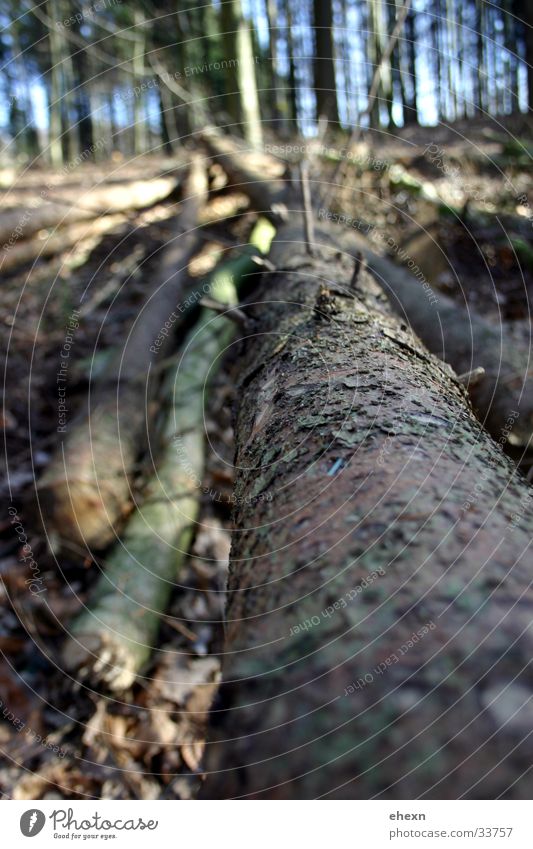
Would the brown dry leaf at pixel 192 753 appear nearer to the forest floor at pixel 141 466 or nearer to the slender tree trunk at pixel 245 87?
the forest floor at pixel 141 466

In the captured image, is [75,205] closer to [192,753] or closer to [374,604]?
[192,753]

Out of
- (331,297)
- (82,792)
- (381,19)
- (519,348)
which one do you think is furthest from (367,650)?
(381,19)

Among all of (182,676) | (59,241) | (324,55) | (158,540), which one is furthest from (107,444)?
(324,55)

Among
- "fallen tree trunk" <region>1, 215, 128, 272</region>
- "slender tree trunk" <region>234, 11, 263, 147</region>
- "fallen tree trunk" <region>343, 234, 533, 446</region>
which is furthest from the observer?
"slender tree trunk" <region>234, 11, 263, 147</region>

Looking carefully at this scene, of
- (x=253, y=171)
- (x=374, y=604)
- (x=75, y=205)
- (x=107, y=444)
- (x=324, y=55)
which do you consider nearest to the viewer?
(x=374, y=604)

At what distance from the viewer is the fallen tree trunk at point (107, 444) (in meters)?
2.78

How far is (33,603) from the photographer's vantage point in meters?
2.60

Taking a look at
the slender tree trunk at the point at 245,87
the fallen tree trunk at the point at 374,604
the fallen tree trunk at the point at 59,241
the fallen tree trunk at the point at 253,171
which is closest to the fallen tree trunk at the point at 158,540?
the fallen tree trunk at the point at 253,171

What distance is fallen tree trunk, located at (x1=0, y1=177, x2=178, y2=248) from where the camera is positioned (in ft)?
13.1

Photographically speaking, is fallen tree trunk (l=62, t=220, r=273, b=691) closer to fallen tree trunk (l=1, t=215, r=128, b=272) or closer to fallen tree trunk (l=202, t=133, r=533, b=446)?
fallen tree trunk (l=202, t=133, r=533, b=446)

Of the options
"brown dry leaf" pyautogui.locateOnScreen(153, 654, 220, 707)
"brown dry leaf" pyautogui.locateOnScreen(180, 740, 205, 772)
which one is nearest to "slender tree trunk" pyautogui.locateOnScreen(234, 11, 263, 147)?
"brown dry leaf" pyautogui.locateOnScreen(153, 654, 220, 707)

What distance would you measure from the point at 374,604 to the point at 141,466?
2595mm

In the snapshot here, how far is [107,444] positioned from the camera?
120 inches

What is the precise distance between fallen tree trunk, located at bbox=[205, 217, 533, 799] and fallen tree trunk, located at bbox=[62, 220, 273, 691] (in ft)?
4.77
